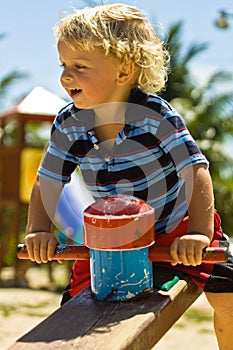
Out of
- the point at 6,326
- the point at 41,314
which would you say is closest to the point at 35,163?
the point at 41,314

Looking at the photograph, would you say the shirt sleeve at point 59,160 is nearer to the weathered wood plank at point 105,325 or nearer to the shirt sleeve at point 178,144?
the shirt sleeve at point 178,144

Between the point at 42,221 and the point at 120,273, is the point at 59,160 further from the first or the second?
the point at 120,273

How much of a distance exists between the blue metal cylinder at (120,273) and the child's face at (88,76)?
0.55 metres

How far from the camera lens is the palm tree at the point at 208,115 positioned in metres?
15.8

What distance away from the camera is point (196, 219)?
2119 millimetres

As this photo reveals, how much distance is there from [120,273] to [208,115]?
14533 mm

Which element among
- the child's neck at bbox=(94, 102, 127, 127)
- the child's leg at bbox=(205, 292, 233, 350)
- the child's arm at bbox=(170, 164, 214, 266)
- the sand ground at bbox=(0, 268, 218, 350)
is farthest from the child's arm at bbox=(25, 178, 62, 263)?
the sand ground at bbox=(0, 268, 218, 350)

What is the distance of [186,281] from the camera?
2.29 metres

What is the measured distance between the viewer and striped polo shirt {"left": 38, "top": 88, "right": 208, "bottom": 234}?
7.37 feet

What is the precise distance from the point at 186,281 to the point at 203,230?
0.90 feet

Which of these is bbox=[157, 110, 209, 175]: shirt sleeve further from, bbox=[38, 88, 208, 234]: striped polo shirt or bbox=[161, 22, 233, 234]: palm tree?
bbox=[161, 22, 233, 234]: palm tree

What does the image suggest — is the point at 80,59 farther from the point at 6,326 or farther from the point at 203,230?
the point at 6,326

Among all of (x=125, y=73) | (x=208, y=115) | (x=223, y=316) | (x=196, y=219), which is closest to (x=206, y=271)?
(x=223, y=316)

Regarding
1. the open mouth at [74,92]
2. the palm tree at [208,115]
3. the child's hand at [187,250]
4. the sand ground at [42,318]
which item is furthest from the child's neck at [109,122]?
the palm tree at [208,115]
